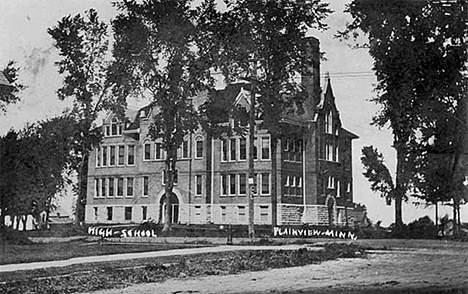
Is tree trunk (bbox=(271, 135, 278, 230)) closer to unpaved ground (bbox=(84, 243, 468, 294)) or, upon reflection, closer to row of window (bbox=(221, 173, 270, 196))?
row of window (bbox=(221, 173, 270, 196))

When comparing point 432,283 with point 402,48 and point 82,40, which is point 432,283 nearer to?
point 402,48

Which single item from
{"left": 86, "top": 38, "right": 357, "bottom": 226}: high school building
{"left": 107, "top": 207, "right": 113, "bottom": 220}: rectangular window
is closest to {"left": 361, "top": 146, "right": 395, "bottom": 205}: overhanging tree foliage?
{"left": 86, "top": 38, "right": 357, "bottom": 226}: high school building

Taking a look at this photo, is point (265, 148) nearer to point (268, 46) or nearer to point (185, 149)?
point (185, 149)

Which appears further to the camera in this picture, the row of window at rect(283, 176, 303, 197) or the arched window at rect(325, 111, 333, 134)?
the arched window at rect(325, 111, 333, 134)

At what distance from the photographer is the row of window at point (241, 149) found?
21.7ft

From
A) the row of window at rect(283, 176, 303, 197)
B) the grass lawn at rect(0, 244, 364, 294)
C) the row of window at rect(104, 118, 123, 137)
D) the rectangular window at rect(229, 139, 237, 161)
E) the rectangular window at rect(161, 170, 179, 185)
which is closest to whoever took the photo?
the grass lawn at rect(0, 244, 364, 294)

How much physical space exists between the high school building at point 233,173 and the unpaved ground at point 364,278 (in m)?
0.41

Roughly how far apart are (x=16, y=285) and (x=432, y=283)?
3.26 meters

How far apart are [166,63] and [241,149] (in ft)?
3.28

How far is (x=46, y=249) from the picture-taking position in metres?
6.88

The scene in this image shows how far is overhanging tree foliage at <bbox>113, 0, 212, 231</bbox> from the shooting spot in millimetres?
6789

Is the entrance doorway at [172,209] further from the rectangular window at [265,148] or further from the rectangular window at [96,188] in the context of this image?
the rectangular window at [265,148]

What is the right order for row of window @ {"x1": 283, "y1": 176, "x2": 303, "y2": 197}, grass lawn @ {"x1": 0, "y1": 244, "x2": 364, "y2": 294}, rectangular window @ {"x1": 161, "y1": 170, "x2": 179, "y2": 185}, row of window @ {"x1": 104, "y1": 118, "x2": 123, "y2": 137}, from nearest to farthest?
grass lawn @ {"x1": 0, "y1": 244, "x2": 364, "y2": 294}
row of window @ {"x1": 283, "y1": 176, "x2": 303, "y2": 197}
rectangular window @ {"x1": 161, "y1": 170, "x2": 179, "y2": 185}
row of window @ {"x1": 104, "y1": 118, "x2": 123, "y2": 137}

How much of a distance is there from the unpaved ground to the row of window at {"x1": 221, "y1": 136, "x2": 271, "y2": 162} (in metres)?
0.95
